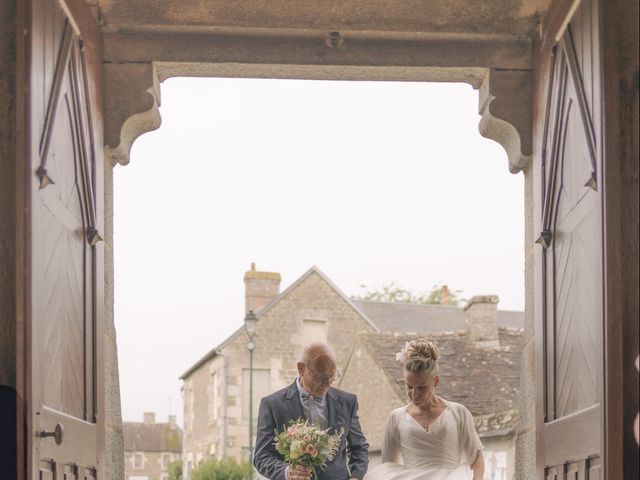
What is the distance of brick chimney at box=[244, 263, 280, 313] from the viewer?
42.6 m

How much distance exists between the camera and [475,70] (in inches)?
300

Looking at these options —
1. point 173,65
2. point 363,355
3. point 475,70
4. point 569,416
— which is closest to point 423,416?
point 569,416

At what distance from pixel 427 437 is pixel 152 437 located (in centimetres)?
7361

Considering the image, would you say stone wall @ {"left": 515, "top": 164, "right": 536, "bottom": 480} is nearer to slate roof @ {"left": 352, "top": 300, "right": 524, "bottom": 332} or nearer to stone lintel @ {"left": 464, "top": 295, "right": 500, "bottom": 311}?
stone lintel @ {"left": 464, "top": 295, "right": 500, "bottom": 311}

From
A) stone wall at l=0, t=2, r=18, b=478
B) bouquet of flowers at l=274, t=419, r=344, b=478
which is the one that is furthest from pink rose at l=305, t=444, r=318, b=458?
stone wall at l=0, t=2, r=18, b=478

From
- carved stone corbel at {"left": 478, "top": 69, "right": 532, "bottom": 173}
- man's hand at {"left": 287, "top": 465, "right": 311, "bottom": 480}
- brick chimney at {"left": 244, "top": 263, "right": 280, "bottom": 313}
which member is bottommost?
man's hand at {"left": 287, "top": 465, "right": 311, "bottom": 480}

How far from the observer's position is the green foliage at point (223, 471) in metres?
37.2

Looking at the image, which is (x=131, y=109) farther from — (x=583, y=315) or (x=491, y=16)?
(x=583, y=315)

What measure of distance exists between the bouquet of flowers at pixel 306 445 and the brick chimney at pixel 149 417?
76670 mm

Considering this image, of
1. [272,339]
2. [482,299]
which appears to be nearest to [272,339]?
[272,339]

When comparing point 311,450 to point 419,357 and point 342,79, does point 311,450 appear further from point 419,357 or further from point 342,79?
point 342,79

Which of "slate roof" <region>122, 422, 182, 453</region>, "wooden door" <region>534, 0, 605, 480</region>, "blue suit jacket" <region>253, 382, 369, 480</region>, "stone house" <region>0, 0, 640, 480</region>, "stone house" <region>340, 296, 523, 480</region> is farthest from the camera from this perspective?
"slate roof" <region>122, 422, 182, 453</region>

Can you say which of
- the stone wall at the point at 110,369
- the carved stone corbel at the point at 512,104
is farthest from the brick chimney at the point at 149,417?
the carved stone corbel at the point at 512,104

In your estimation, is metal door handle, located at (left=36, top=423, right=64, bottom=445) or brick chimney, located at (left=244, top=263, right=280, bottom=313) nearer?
metal door handle, located at (left=36, top=423, right=64, bottom=445)
